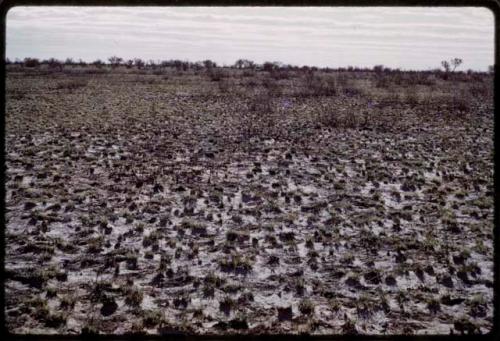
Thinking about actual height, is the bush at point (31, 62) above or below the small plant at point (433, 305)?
above

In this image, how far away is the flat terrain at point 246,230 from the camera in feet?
13.2

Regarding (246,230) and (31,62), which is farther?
(31,62)

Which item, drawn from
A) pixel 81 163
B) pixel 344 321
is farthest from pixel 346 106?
pixel 344 321

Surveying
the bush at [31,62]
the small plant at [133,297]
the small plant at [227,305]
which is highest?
the bush at [31,62]

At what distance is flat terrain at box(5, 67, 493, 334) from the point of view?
4.02 metres

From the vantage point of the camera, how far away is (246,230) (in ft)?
19.4

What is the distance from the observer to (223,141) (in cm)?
1134

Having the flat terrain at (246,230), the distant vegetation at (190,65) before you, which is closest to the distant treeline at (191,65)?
the distant vegetation at (190,65)

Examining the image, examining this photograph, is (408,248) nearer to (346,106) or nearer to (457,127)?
(457,127)

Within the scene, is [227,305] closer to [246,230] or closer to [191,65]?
[246,230]

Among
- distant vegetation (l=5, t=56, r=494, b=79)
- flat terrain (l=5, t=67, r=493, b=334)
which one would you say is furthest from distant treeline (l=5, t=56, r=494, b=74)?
flat terrain (l=5, t=67, r=493, b=334)

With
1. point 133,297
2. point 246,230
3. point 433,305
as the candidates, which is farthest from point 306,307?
point 246,230

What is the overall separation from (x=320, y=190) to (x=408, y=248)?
2416 mm

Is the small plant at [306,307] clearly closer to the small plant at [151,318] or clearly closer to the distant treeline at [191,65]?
the small plant at [151,318]
